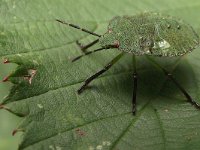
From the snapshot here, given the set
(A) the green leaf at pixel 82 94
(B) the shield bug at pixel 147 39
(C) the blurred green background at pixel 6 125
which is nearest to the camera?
Answer: (A) the green leaf at pixel 82 94

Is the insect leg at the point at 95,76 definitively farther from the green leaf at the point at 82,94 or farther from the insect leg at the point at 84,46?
the insect leg at the point at 84,46

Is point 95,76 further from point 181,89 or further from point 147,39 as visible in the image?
point 181,89

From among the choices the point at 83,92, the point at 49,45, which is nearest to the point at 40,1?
the point at 49,45

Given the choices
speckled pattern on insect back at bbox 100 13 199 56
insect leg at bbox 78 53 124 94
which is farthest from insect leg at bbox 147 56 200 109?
insect leg at bbox 78 53 124 94

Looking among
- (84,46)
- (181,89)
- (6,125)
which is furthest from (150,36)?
(6,125)

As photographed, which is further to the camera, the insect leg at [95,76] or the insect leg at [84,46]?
the insect leg at [84,46]

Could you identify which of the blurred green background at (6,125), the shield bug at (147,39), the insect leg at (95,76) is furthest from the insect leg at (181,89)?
the blurred green background at (6,125)
